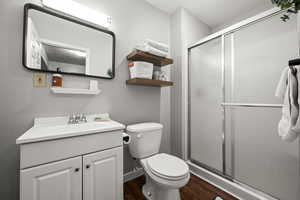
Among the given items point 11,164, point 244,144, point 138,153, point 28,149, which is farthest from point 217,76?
point 11,164

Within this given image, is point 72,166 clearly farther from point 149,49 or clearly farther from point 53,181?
point 149,49

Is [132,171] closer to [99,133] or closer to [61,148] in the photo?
[99,133]

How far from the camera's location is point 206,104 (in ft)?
5.61

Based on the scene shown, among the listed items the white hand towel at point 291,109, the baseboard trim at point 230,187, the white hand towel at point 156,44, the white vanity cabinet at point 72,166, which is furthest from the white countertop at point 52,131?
the baseboard trim at point 230,187

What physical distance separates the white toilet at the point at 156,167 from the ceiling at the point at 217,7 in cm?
174

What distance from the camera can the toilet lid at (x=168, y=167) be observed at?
3.28ft

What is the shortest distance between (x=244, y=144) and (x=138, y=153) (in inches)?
47.4

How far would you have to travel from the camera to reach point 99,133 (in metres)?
0.94

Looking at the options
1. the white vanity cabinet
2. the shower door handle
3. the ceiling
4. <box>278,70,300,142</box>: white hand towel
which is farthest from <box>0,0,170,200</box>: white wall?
<box>278,70,300,142</box>: white hand towel

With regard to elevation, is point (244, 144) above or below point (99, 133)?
below

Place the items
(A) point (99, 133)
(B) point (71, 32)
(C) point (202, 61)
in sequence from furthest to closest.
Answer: (C) point (202, 61)
(B) point (71, 32)
(A) point (99, 133)

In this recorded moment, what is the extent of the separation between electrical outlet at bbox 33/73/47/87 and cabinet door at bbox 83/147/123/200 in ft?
2.51

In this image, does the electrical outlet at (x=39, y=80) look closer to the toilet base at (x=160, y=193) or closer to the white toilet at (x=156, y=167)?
the white toilet at (x=156, y=167)

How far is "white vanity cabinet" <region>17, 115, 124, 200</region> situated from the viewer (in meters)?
0.73
